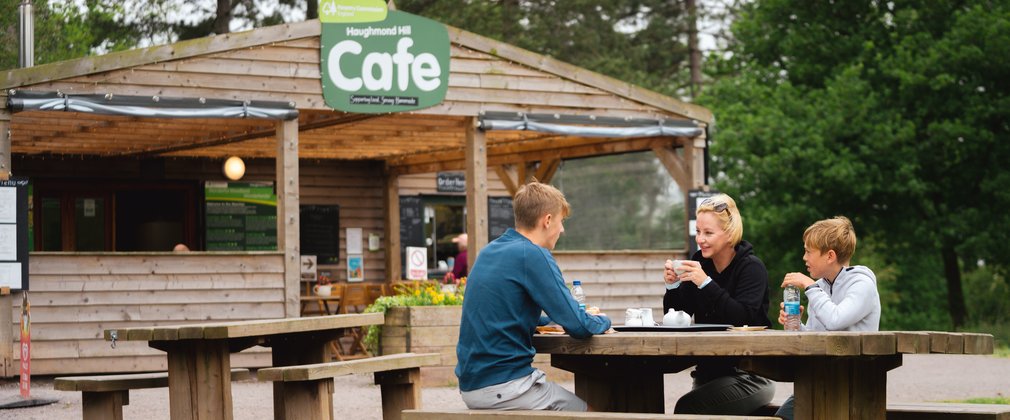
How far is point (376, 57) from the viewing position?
13.3 m

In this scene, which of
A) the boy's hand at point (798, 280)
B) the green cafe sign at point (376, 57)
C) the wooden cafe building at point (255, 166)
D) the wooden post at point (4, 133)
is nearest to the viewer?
the boy's hand at point (798, 280)

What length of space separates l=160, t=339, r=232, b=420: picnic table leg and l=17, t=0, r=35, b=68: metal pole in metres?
7.52

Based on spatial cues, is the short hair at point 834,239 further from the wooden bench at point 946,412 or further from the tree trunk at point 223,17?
the tree trunk at point 223,17

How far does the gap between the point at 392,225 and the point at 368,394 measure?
24.9 ft

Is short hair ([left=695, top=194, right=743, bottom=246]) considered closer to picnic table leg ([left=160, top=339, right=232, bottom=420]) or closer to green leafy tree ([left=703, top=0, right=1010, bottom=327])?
picnic table leg ([left=160, top=339, right=232, bottom=420])

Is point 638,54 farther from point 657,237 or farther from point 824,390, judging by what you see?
point 824,390

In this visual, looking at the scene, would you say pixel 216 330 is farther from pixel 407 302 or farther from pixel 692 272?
pixel 407 302

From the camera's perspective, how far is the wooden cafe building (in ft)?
40.3

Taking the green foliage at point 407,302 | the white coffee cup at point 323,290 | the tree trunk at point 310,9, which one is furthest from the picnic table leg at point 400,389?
the tree trunk at point 310,9

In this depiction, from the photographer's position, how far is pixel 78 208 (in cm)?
1717

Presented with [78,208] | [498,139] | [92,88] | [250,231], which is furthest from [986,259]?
[92,88]

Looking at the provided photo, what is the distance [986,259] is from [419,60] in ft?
→ 48.2

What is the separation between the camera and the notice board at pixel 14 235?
11675 mm

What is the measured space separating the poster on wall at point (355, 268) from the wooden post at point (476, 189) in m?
5.16
